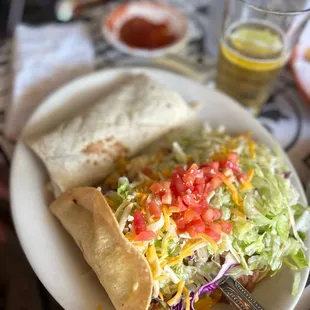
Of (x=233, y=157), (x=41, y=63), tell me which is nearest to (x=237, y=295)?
(x=233, y=157)

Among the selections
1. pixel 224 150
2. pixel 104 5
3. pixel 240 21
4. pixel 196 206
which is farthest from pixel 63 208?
pixel 104 5

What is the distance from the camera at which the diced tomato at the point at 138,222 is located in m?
1.00

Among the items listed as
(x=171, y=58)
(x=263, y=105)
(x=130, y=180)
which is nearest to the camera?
(x=130, y=180)

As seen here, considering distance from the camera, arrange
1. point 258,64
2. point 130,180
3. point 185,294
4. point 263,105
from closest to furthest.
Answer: point 185,294 < point 130,180 < point 258,64 < point 263,105

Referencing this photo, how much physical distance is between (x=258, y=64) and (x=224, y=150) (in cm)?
38

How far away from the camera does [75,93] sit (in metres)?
1.48

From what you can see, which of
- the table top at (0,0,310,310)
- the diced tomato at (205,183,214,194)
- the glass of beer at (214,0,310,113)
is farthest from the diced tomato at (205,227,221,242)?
the glass of beer at (214,0,310,113)

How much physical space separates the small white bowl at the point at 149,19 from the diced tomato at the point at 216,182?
2.42 ft

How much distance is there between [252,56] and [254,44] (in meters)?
0.06

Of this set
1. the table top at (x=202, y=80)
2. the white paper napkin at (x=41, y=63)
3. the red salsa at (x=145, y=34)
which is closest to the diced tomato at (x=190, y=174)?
Result: the table top at (x=202, y=80)

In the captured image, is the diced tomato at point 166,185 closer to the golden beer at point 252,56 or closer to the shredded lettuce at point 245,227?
the shredded lettuce at point 245,227

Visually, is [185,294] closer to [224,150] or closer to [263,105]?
[224,150]

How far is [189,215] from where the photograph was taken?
103 centimetres

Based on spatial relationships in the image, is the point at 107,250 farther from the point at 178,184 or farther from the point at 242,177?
the point at 242,177
